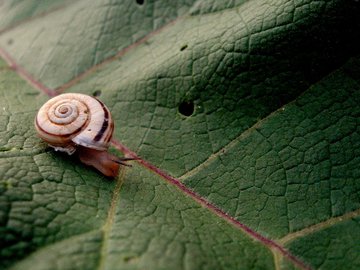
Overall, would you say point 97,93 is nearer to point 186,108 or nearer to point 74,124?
point 74,124

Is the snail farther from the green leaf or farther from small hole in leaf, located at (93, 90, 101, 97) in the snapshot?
small hole in leaf, located at (93, 90, 101, 97)

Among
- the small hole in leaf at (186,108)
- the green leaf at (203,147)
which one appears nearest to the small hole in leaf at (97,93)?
the green leaf at (203,147)

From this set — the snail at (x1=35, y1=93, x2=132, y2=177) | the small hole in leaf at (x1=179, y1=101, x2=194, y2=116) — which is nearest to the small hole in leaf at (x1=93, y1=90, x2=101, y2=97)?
the snail at (x1=35, y1=93, x2=132, y2=177)

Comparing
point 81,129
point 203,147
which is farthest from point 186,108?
point 81,129

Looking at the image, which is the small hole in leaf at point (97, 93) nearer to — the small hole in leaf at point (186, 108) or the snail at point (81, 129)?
the snail at point (81, 129)

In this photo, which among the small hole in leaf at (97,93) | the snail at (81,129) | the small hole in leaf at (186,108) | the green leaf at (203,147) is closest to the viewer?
the green leaf at (203,147)

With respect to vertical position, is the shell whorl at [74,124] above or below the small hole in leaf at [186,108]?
above
